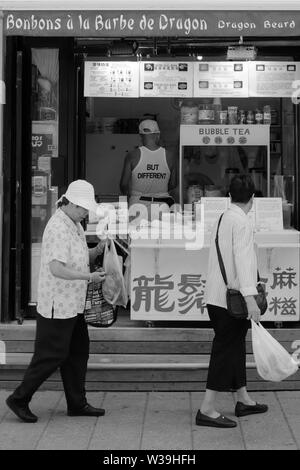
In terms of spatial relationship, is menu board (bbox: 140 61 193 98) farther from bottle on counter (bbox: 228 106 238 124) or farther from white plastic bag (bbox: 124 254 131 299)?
white plastic bag (bbox: 124 254 131 299)

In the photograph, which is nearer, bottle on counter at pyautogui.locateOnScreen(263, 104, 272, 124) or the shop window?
the shop window

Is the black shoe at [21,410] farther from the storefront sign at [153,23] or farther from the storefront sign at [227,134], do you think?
the storefront sign at [227,134]

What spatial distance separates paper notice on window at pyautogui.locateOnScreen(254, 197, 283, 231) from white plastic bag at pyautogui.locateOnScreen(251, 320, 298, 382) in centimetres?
180

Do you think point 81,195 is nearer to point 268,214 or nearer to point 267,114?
point 268,214

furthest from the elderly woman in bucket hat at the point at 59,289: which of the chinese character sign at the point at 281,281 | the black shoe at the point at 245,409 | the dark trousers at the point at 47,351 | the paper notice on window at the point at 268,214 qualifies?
the paper notice on window at the point at 268,214

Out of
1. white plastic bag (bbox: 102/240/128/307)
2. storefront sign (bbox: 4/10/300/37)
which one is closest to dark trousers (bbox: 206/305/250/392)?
white plastic bag (bbox: 102/240/128/307)

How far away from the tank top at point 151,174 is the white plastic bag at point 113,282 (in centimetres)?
215

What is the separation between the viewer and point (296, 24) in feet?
21.9

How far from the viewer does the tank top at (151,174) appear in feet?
27.6

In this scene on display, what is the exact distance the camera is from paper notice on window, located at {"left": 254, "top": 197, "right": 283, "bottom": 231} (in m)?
7.52

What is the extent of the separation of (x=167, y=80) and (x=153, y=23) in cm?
110

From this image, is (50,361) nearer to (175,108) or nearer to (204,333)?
(204,333)
